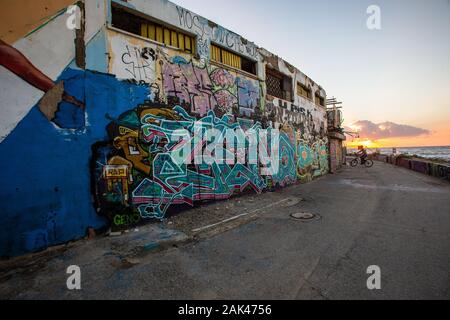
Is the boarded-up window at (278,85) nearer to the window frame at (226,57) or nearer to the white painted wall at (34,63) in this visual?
the window frame at (226,57)

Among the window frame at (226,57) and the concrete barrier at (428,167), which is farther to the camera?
the concrete barrier at (428,167)

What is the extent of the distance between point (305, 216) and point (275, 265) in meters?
2.96

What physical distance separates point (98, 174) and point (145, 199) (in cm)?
127

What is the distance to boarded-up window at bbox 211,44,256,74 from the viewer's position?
24.9ft

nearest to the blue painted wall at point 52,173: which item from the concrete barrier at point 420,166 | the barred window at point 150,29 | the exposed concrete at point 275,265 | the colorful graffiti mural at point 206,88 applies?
the exposed concrete at point 275,265

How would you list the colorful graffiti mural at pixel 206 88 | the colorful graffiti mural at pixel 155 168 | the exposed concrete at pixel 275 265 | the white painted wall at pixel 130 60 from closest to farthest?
the exposed concrete at pixel 275 265 → the colorful graffiti mural at pixel 155 168 → the white painted wall at pixel 130 60 → the colorful graffiti mural at pixel 206 88

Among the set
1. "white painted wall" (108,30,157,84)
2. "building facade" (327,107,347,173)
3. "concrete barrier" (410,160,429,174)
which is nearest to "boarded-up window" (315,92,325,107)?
"building facade" (327,107,347,173)

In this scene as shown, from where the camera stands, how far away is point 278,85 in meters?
11.4

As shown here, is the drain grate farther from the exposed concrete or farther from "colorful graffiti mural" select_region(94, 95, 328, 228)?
"colorful graffiti mural" select_region(94, 95, 328, 228)

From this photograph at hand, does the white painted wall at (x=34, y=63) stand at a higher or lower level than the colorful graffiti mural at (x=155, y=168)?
higher

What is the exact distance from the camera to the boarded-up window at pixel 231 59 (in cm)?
758

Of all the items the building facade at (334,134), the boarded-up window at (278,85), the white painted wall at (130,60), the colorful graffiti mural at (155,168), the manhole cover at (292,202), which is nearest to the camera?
the colorful graffiti mural at (155,168)
